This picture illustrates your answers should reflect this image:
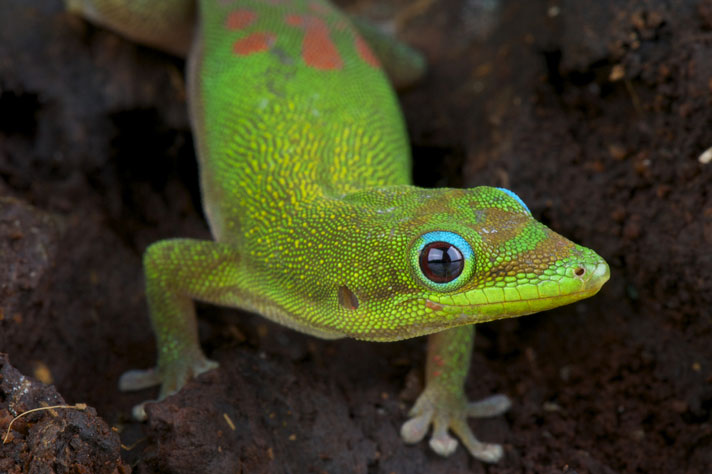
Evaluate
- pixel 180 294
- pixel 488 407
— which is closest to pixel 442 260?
pixel 488 407

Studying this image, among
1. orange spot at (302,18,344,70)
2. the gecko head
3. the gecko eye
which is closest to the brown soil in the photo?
the gecko head

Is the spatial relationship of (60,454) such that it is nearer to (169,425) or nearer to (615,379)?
(169,425)

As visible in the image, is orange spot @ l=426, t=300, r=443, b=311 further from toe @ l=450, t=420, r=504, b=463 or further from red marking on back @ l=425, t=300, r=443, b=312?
toe @ l=450, t=420, r=504, b=463

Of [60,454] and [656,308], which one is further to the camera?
[656,308]

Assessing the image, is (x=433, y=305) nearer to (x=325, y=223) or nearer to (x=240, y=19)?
(x=325, y=223)

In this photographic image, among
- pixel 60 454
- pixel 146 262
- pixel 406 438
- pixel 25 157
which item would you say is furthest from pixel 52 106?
pixel 406 438

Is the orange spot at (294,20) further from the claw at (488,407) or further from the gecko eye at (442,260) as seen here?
the claw at (488,407)

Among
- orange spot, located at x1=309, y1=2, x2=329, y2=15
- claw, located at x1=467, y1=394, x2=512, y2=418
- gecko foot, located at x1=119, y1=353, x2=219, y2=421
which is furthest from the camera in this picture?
orange spot, located at x1=309, y1=2, x2=329, y2=15
